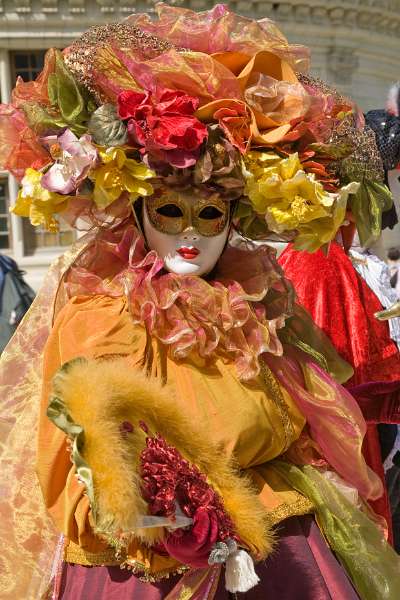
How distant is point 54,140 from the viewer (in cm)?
199

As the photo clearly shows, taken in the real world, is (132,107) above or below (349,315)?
above

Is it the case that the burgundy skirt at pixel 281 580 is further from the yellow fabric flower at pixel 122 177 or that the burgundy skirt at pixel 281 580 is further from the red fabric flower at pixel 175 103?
the red fabric flower at pixel 175 103

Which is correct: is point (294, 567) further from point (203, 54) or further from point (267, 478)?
point (203, 54)

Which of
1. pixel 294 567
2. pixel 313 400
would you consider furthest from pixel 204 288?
pixel 294 567

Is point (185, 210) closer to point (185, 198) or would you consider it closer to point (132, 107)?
point (185, 198)

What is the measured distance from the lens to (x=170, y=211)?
6.77 feet

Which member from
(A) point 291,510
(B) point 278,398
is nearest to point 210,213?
(B) point 278,398

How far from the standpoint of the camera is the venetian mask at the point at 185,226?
2.05 meters

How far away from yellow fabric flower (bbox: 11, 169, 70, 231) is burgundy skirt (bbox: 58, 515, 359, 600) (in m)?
0.83

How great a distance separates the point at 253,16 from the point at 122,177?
9852mm

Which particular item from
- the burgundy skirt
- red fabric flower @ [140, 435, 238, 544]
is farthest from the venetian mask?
the burgundy skirt

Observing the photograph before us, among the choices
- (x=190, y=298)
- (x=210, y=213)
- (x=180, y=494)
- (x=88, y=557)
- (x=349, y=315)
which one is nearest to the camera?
(x=180, y=494)

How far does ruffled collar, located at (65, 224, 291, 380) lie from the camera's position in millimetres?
1957

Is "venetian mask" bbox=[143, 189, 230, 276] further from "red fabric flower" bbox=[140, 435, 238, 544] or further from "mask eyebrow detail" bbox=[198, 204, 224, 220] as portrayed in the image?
"red fabric flower" bbox=[140, 435, 238, 544]
